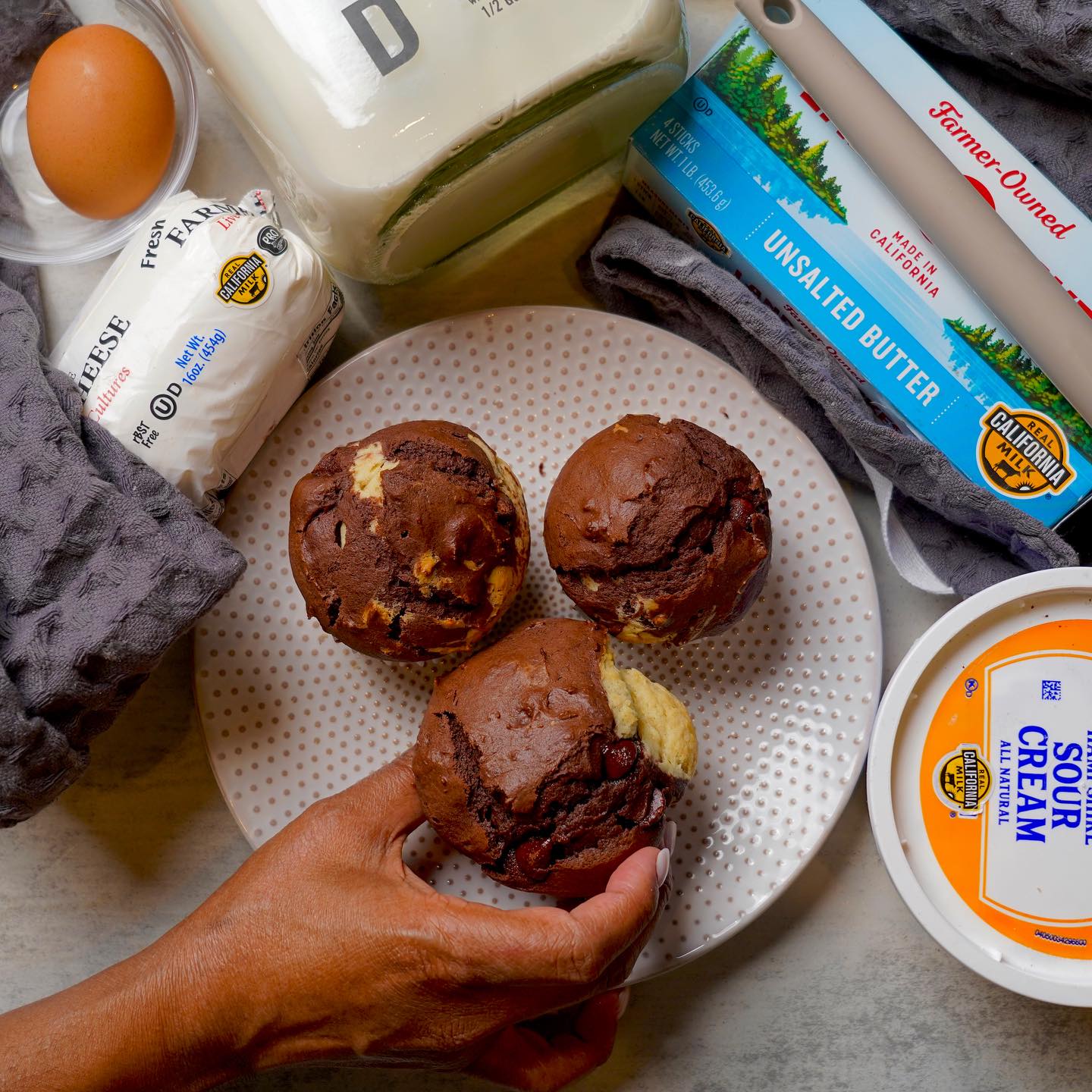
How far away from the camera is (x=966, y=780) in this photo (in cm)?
122

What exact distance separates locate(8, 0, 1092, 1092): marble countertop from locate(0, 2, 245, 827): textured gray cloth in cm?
27

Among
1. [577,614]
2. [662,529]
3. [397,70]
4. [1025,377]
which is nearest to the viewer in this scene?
[397,70]

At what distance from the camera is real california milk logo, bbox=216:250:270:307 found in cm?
116

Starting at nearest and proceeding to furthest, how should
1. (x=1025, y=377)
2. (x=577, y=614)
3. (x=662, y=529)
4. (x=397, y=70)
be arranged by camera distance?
(x=397, y=70) < (x=662, y=529) < (x=1025, y=377) < (x=577, y=614)

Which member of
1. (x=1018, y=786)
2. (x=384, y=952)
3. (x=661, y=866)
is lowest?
(x=1018, y=786)

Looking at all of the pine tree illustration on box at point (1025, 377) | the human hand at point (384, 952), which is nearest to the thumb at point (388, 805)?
the human hand at point (384, 952)

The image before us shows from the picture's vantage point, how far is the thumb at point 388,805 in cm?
120

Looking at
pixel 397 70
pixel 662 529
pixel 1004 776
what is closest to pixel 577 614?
pixel 662 529

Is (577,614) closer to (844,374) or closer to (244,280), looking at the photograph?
(844,374)

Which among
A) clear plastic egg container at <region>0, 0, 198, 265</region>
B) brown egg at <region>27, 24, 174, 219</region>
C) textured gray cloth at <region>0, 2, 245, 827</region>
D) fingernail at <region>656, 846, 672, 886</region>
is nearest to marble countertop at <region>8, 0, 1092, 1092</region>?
clear plastic egg container at <region>0, 0, 198, 265</region>

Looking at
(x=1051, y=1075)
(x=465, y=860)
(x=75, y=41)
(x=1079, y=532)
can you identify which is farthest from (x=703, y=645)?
(x=75, y=41)

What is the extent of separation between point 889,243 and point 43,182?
125cm

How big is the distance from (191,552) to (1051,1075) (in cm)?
151

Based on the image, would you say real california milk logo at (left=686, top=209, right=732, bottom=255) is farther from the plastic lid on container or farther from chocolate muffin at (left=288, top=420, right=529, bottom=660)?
the plastic lid on container
